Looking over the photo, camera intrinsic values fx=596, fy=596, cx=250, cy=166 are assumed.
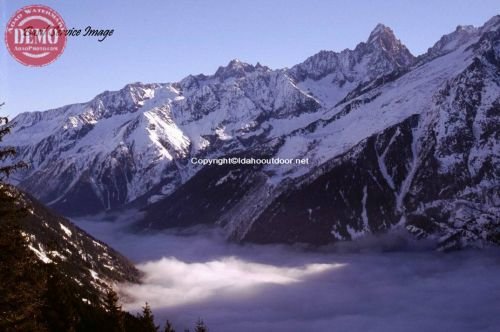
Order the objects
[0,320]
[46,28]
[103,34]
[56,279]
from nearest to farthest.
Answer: [0,320]
[56,279]
[46,28]
[103,34]

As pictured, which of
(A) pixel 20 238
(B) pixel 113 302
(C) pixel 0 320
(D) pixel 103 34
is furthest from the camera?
(D) pixel 103 34

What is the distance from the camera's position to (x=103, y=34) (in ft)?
244

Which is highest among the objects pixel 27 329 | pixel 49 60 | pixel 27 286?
pixel 49 60

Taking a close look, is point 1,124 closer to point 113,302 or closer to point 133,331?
point 113,302

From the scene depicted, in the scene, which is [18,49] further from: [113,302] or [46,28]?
[113,302]

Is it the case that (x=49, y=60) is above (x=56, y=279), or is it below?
above

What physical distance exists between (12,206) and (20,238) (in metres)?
1.77

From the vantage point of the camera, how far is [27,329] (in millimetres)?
29406

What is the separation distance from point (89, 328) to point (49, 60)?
29.5m

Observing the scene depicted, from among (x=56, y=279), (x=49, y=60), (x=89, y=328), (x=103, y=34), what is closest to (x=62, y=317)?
(x=56, y=279)

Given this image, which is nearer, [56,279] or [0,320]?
A: [0,320]

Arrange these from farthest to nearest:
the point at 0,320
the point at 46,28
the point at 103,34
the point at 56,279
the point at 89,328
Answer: the point at 103,34 → the point at 46,28 → the point at 89,328 → the point at 56,279 → the point at 0,320

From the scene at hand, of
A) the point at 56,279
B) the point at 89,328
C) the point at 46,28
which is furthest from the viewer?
the point at 46,28

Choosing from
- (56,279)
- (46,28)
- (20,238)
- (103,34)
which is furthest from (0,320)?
(103,34)
